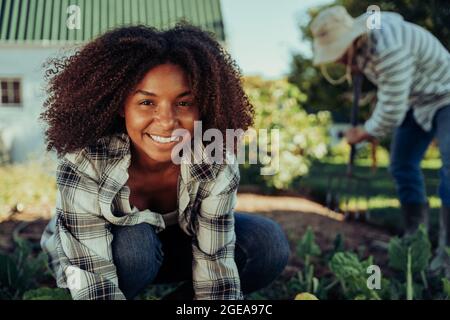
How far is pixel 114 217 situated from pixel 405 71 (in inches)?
58.2

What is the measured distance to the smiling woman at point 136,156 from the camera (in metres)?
1.36

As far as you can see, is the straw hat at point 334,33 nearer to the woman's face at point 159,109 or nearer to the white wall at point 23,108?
the woman's face at point 159,109

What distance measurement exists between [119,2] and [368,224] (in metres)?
2.20

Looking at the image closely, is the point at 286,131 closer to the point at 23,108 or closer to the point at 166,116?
the point at 23,108

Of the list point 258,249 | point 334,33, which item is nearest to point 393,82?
point 334,33

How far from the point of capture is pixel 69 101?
1.42 m

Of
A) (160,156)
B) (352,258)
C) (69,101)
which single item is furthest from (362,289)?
(69,101)

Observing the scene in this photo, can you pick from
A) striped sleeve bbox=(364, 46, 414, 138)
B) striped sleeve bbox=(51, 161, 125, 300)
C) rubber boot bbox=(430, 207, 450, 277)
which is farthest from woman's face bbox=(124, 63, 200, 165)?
rubber boot bbox=(430, 207, 450, 277)

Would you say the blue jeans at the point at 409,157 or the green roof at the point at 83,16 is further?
the blue jeans at the point at 409,157

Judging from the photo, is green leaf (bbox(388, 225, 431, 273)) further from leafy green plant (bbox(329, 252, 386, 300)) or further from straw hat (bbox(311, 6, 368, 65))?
straw hat (bbox(311, 6, 368, 65))

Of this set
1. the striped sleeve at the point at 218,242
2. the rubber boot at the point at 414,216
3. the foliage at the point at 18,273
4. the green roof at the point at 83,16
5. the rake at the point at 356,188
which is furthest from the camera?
the rake at the point at 356,188

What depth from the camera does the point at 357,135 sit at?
2.76 m

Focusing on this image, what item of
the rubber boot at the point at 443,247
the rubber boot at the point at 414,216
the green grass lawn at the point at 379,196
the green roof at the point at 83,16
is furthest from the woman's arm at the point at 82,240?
the green grass lawn at the point at 379,196
